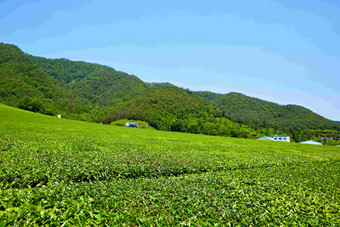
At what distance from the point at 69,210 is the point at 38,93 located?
14512 centimetres

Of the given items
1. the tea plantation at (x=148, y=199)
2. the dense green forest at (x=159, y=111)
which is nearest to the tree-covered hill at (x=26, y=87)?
the dense green forest at (x=159, y=111)

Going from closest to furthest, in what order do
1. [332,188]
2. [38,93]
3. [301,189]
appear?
[301,189], [332,188], [38,93]

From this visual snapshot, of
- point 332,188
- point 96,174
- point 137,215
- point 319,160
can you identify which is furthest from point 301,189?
point 319,160

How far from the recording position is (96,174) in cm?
1001

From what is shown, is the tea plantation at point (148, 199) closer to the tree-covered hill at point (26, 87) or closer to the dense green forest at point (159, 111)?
the tree-covered hill at point (26, 87)

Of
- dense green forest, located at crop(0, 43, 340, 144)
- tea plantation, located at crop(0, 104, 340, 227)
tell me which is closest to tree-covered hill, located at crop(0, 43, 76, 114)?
dense green forest, located at crop(0, 43, 340, 144)

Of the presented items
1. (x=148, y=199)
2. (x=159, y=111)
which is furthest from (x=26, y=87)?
(x=148, y=199)

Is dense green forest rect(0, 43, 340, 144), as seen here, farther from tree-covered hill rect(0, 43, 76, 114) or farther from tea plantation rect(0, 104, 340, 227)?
tea plantation rect(0, 104, 340, 227)

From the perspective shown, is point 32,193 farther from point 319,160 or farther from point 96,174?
point 319,160

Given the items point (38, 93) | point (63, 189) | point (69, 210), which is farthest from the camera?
point (38, 93)

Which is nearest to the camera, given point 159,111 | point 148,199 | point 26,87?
point 148,199

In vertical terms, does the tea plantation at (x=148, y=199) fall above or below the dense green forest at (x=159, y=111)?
below

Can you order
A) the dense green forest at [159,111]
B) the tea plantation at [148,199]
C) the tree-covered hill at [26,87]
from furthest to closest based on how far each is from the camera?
the dense green forest at [159,111], the tree-covered hill at [26,87], the tea plantation at [148,199]

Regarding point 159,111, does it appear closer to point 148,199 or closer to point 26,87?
point 26,87
